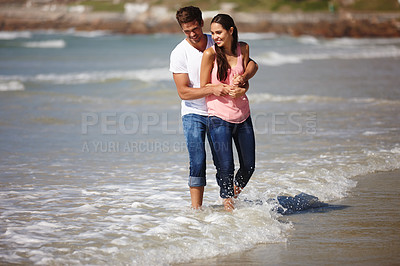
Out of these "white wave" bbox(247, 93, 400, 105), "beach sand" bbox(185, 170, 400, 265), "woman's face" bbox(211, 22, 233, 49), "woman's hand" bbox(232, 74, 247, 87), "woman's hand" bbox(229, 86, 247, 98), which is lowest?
"beach sand" bbox(185, 170, 400, 265)

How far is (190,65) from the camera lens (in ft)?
14.4

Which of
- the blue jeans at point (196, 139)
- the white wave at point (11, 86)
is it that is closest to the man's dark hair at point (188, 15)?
the blue jeans at point (196, 139)

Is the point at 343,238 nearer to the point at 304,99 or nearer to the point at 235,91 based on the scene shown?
the point at 235,91

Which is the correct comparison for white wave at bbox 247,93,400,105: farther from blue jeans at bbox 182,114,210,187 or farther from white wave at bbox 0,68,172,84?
blue jeans at bbox 182,114,210,187

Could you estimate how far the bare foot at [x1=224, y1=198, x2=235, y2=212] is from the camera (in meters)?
4.68

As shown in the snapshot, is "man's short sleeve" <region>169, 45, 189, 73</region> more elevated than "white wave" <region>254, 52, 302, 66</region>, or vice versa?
"man's short sleeve" <region>169, 45, 189, 73</region>

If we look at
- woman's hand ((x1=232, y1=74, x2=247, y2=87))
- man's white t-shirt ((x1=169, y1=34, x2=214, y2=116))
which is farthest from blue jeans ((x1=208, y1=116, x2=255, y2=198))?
woman's hand ((x1=232, y1=74, x2=247, y2=87))

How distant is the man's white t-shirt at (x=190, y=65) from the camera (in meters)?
4.34

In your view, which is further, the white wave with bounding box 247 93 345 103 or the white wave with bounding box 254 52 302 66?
the white wave with bounding box 254 52 302 66

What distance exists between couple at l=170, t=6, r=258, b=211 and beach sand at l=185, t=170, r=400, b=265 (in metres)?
0.75

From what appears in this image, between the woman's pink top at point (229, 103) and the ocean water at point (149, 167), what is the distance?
0.91 m

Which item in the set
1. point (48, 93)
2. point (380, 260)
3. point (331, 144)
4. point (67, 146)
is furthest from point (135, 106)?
point (380, 260)

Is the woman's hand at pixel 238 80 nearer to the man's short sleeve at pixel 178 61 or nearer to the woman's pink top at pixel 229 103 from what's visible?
the woman's pink top at pixel 229 103

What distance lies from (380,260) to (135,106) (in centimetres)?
925
